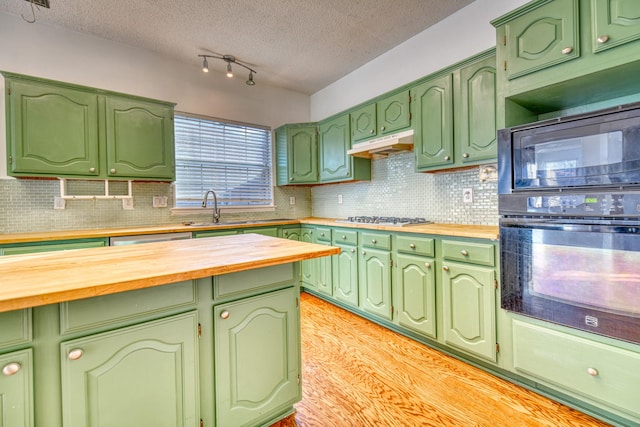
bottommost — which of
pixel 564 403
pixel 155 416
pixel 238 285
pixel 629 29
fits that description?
pixel 564 403

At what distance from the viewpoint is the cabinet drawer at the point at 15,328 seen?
84 centimetres

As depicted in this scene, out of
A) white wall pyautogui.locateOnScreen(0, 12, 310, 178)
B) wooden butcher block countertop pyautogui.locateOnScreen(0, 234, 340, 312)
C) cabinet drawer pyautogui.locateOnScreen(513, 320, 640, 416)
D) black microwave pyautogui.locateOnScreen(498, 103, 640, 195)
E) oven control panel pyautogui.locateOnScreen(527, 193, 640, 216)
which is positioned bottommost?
cabinet drawer pyautogui.locateOnScreen(513, 320, 640, 416)

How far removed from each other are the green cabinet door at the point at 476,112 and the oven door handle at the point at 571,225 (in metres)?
0.57

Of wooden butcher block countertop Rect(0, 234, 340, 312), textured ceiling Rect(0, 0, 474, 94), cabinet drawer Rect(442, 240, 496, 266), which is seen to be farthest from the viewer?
textured ceiling Rect(0, 0, 474, 94)

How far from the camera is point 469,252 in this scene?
1.94 m

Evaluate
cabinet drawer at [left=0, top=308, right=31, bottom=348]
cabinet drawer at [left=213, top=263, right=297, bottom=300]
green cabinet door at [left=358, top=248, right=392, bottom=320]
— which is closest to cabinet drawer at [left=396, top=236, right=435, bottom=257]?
green cabinet door at [left=358, top=248, right=392, bottom=320]

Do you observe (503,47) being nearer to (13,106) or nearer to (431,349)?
(431,349)

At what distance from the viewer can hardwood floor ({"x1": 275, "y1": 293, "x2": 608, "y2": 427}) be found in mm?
1517

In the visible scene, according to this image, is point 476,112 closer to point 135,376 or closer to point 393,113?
point 393,113

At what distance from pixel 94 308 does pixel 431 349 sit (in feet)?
7.25

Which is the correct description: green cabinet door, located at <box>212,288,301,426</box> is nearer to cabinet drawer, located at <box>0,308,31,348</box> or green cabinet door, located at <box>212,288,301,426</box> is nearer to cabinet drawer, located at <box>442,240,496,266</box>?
cabinet drawer, located at <box>0,308,31,348</box>

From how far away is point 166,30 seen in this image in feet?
Result: 9.00

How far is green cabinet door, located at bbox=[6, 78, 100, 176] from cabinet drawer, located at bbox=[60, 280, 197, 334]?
217 cm

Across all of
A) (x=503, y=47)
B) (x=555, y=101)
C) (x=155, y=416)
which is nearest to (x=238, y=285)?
(x=155, y=416)
